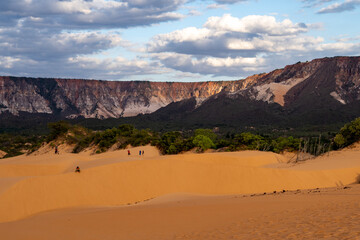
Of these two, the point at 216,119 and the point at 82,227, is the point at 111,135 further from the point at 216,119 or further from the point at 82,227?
the point at 216,119

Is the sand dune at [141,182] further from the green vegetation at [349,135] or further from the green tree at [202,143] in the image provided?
the green tree at [202,143]

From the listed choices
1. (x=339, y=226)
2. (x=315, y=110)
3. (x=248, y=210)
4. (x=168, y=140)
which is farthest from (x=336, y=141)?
(x=315, y=110)

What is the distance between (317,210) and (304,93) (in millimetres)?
141210

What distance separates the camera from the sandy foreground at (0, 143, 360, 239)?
39.7ft

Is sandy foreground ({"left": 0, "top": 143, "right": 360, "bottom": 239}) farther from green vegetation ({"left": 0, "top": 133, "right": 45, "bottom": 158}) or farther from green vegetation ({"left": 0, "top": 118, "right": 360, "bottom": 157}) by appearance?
green vegetation ({"left": 0, "top": 133, "right": 45, "bottom": 158})

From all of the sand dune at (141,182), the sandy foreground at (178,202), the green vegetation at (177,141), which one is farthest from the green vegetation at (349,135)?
the sand dune at (141,182)

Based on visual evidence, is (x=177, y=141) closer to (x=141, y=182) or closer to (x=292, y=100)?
(x=141, y=182)

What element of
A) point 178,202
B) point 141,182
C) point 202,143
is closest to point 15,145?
point 202,143

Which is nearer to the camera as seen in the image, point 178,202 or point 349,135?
point 178,202

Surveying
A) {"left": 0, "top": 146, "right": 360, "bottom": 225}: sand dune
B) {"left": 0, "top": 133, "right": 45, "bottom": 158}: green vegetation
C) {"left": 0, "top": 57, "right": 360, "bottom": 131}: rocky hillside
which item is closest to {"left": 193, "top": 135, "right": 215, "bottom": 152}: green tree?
A: {"left": 0, "top": 146, "right": 360, "bottom": 225}: sand dune

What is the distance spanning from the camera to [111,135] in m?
61.7

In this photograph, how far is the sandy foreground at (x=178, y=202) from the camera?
12.1m

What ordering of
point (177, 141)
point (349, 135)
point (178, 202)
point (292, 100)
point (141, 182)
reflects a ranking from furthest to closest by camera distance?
point (292, 100) < point (177, 141) < point (349, 135) < point (141, 182) < point (178, 202)

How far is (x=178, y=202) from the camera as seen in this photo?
19656 millimetres
